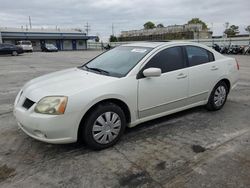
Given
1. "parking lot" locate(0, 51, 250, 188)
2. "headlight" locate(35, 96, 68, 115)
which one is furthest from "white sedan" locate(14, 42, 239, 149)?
"parking lot" locate(0, 51, 250, 188)

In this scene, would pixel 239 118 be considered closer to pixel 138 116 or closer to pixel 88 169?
pixel 138 116

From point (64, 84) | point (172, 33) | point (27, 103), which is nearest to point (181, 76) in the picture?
point (64, 84)

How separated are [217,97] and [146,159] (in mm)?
2517

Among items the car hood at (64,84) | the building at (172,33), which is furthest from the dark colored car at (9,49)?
the building at (172,33)

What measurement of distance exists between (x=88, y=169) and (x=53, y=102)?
0.94 metres

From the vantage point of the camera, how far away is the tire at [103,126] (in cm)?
328

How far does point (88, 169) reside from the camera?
2975mm

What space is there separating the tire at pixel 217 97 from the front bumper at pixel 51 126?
9.51ft

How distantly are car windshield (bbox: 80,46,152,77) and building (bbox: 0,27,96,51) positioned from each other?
45.4 metres

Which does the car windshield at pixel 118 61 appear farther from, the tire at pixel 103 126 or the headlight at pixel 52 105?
the headlight at pixel 52 105

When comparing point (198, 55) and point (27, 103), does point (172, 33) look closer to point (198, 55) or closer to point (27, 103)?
point (198, 55)

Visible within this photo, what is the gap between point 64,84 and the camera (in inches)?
136

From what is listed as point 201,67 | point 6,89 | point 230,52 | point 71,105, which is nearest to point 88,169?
point 71,105

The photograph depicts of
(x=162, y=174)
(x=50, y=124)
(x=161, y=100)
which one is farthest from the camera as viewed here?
(x=161, y=100)
